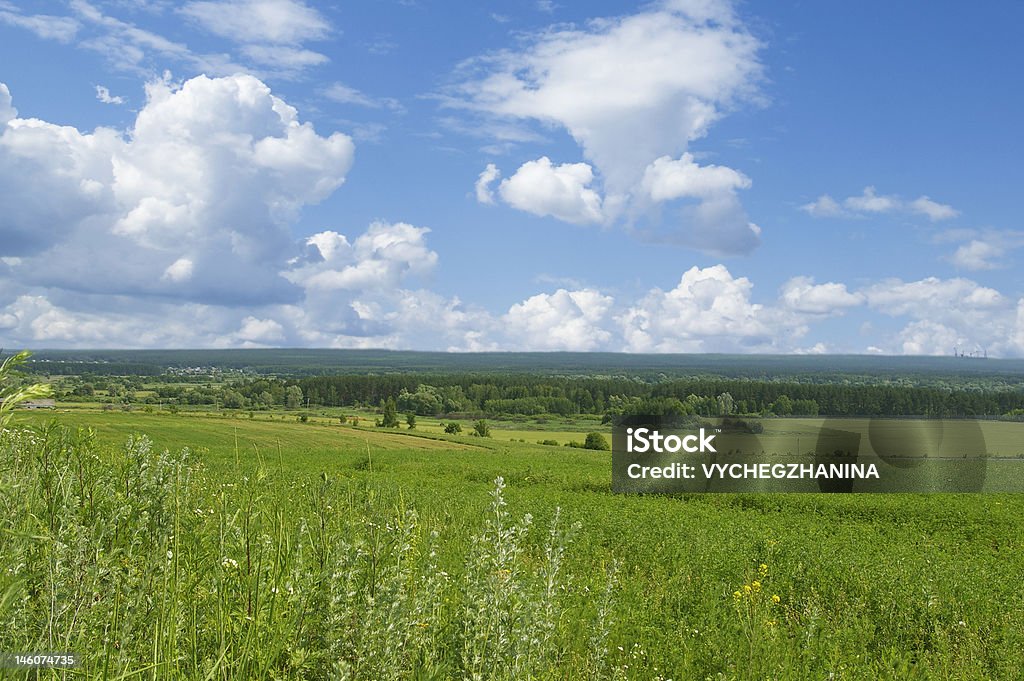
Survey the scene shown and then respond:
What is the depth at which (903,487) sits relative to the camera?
32.2m

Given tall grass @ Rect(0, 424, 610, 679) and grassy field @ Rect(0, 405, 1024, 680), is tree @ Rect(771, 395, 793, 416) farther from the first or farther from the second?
tall grass @ Rect(0, 424, 610, 679)

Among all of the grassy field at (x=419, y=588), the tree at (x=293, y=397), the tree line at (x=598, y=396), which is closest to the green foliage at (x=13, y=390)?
the grassy field at (x=419, y=588)

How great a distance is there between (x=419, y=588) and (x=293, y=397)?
378 feet

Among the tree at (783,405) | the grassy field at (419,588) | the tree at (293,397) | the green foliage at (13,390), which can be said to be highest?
the green foliage at (13,390)

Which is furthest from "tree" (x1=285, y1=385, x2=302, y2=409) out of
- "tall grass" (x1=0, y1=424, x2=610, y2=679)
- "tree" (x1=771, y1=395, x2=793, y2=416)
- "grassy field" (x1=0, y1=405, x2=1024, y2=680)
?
"tall grass" (x1=0, y1=424, x2=610, y2=679)

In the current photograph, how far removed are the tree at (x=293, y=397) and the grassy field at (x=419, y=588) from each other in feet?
334

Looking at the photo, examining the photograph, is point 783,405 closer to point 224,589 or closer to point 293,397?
point 293,397

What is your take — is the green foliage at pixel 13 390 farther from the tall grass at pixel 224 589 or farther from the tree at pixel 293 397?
the tree at pixel 293 397

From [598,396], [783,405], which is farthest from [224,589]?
[598,396]

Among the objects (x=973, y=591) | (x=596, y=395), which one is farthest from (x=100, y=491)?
(x=596, y=395)

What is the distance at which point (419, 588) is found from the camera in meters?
5.02

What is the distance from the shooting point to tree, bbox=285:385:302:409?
114312mm

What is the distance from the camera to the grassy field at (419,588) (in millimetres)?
3342

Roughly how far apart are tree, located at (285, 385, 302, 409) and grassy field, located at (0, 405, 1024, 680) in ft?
334
